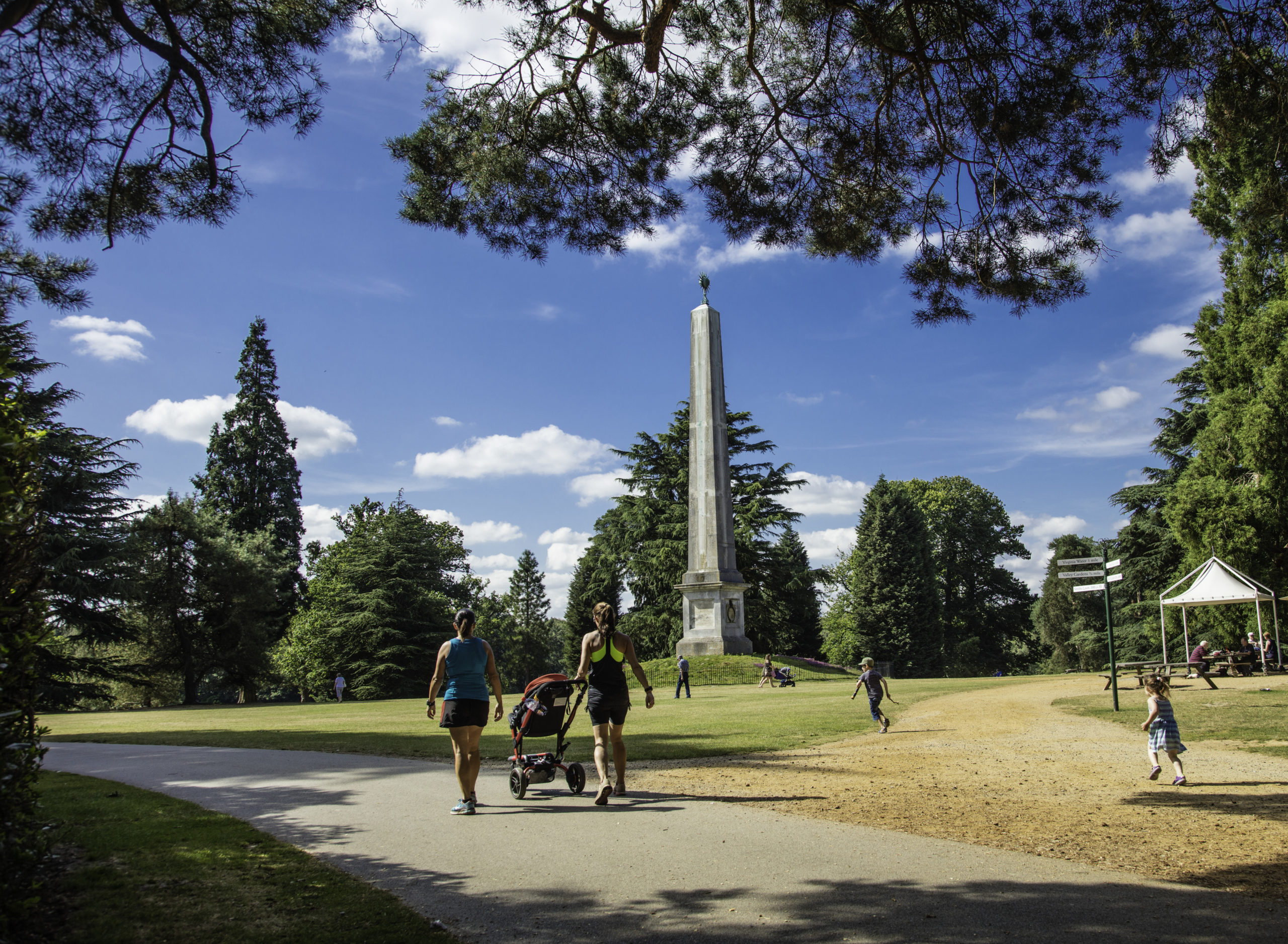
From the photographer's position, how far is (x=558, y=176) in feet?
27.7

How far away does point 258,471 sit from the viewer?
51.3 metres

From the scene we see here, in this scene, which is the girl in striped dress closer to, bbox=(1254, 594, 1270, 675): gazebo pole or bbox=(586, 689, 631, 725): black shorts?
bbox=(586, 689, 631, 725): black shorts

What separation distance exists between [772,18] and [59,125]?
6149 millimetres

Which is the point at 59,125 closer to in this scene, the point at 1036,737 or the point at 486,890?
the point at 486,890

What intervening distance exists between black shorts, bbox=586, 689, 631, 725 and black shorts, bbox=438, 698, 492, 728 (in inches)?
35.5

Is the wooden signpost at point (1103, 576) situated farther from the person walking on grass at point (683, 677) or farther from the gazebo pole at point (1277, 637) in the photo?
A: the person walking on grass at point (683, 677)

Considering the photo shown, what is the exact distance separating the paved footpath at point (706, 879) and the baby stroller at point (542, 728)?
18 cm

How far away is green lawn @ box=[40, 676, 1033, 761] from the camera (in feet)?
38.6

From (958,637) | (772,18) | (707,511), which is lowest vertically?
(958,637)

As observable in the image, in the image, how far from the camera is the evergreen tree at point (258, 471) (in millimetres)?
50469

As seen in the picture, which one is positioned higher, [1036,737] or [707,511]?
[707,511]

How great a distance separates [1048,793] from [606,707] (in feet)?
13.2

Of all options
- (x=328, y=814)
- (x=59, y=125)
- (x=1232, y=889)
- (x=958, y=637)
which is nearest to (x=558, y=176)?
(x=59, y=125)

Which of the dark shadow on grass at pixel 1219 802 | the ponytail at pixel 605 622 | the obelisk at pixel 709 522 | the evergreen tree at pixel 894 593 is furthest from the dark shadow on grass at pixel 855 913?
the evergreen tree at pixel 894 593
